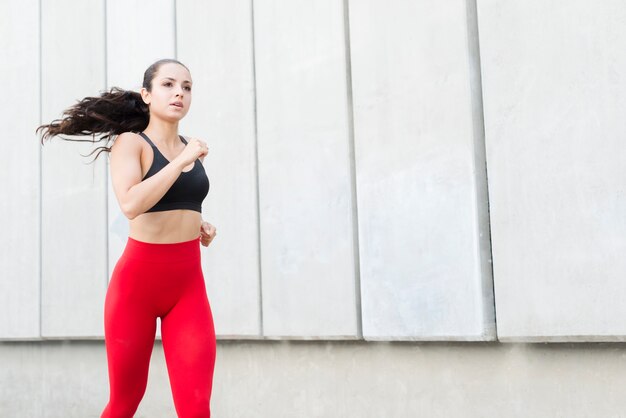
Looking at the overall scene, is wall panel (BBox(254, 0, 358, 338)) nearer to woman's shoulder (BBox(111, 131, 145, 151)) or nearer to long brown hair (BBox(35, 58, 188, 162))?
long brown hair (BBox(35, 58, 188, 162))

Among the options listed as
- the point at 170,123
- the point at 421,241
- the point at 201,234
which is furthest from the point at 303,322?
the point at 170,123

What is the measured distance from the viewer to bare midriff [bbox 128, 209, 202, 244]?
12.9 feet

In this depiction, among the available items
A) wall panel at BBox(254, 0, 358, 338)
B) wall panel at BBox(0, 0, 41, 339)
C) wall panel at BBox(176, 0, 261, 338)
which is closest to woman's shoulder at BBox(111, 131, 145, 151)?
wall panel at BBox(254, 0, 358, 338)

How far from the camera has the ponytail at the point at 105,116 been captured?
14.0 feet

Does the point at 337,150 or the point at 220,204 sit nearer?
the point at 337,150

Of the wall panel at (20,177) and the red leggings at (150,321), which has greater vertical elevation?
the wall panel at (20,177)

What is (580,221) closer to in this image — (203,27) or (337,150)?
(337,150)

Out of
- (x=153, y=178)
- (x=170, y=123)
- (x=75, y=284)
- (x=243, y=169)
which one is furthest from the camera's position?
(x=75, y=284)

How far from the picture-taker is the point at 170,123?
161 inches

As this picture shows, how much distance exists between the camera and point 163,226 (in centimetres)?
394

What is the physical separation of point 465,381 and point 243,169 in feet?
8.87

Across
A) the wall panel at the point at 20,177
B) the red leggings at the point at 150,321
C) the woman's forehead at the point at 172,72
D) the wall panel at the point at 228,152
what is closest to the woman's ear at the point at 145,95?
the woman's forehead at the point at 172,72

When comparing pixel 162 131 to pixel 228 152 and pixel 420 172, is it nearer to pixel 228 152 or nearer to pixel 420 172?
pixel 420 172

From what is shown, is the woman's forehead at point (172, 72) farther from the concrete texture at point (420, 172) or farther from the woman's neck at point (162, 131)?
the concrete texture at point (420, 172)
